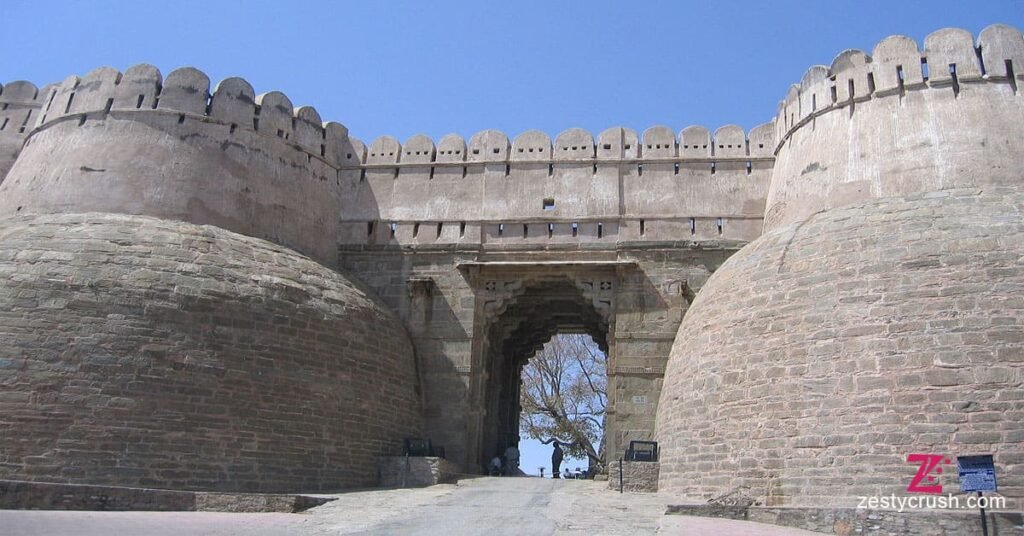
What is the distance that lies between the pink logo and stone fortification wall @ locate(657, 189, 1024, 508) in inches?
2.0

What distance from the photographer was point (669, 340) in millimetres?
13109

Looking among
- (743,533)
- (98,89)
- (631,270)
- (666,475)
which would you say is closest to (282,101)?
(98,89)

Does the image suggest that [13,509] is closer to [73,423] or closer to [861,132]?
[73,423]

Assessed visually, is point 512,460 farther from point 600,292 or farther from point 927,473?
point 927,473

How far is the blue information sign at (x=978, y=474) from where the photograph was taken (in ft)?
23.1

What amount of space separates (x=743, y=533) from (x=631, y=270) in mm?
6693

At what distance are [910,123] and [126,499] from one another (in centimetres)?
1017

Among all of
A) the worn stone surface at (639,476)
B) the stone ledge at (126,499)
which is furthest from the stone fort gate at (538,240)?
the stone ledge at (126,499)

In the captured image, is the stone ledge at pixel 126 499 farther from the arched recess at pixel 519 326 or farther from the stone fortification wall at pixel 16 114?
the stone fortification wall at pixel 16 114

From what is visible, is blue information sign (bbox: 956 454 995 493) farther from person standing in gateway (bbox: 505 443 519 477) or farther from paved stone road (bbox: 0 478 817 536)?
person standing in gateway (bbox: 505 443 519 477)

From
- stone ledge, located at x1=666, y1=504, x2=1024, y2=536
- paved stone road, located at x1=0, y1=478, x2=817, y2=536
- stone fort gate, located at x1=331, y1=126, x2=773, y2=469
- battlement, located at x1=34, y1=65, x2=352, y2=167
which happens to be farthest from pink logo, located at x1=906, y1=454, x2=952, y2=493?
battlement, located at x1=34, y1=65, x2=352, y2=167

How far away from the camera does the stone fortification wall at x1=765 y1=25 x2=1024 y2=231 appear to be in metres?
10.6

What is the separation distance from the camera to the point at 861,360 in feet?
28.9

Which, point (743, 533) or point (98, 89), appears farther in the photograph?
point (98, 89)
